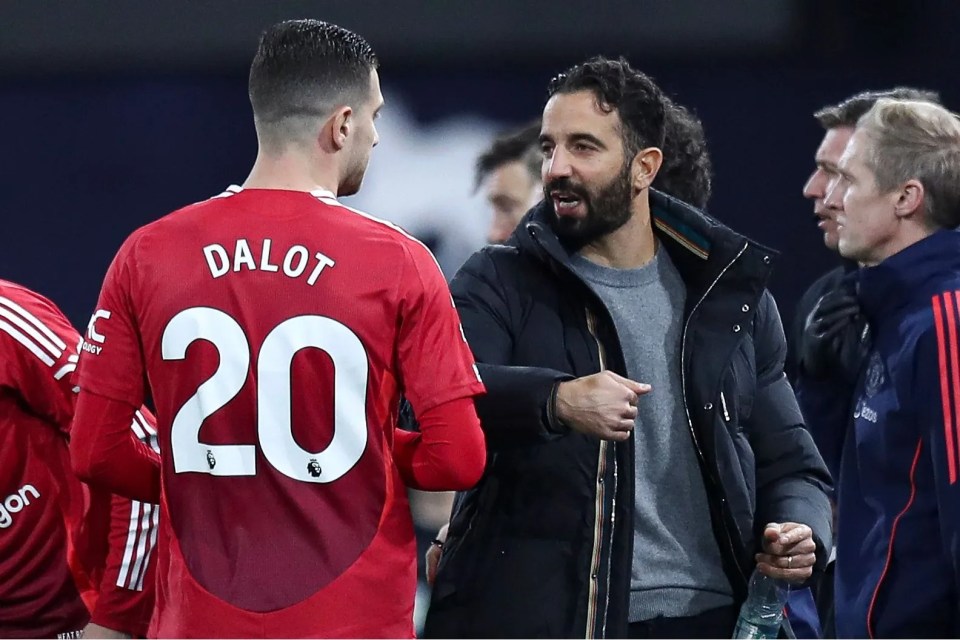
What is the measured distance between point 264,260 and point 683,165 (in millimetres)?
1408

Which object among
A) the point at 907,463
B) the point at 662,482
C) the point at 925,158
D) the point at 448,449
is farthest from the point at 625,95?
the point at 448,449

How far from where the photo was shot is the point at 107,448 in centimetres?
180

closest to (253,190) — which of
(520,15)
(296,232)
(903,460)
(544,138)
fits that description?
(296,232)

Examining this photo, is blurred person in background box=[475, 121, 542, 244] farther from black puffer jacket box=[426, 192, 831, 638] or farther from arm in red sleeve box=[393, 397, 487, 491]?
arm in red sleeve box=[393, 397, 487, 491]

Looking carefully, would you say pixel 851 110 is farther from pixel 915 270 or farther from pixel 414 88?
pixel 414 88

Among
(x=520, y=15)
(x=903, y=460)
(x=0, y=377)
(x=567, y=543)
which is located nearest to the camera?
(x=0, y=377)

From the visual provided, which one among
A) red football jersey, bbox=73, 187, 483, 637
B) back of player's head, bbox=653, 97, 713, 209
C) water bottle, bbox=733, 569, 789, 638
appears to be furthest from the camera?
back of player's head, bbox=653, 97, 713, 209

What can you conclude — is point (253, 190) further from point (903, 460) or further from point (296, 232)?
point (903, 460)

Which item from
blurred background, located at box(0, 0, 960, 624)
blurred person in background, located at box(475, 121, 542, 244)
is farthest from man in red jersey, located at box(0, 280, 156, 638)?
blurred background, located at box(0, 0, 960, 624)

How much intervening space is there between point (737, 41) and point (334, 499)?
3027mm

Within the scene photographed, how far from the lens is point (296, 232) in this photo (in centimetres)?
176

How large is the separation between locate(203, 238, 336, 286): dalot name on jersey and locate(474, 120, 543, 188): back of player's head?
2.12 meters

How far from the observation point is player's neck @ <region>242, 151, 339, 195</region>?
1818 millimetres

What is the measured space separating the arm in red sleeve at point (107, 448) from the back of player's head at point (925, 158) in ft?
4.52
